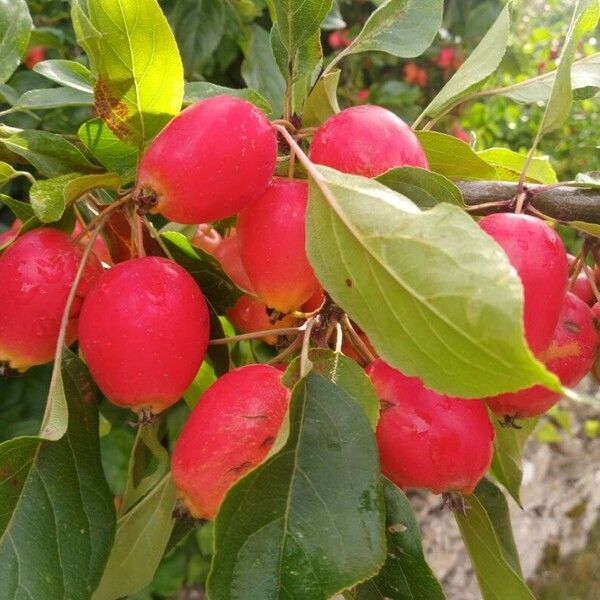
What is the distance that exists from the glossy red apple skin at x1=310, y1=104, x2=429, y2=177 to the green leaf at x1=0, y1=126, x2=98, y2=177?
22 centimetres

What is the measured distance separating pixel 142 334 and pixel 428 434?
215 mm

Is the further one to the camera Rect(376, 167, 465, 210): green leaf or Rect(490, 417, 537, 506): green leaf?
Rect(490, 417, 537, 506): green leaf

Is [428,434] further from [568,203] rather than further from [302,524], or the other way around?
[568,203]

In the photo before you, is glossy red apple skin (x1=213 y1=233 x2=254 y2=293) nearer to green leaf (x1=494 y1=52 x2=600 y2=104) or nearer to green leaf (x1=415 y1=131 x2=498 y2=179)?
green leaf (x1=415 y1=131 x2=498 y2=179)

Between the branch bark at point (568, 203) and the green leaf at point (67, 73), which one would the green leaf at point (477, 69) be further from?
the green leaf at point (67, 73)

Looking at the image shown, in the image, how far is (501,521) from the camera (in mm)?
797

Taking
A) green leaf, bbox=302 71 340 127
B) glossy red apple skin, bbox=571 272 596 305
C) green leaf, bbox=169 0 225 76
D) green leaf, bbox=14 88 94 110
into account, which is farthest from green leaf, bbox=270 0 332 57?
green leaf, bbox=169 0 225 76

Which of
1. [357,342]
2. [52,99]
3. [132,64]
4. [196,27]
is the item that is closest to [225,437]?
[357,342]

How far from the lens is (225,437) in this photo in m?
0.55

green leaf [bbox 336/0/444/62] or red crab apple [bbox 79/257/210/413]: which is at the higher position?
green leaf [bbox 336/0/444/62]

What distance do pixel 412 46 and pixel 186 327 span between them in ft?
1.30

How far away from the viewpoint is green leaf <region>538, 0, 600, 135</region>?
646mm

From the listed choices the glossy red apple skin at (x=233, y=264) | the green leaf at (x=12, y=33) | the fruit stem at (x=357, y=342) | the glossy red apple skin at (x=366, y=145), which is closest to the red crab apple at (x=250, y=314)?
the glossy red apple skin at (x=233, y=264)

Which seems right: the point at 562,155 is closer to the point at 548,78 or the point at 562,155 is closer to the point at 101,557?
the point at 548,78
